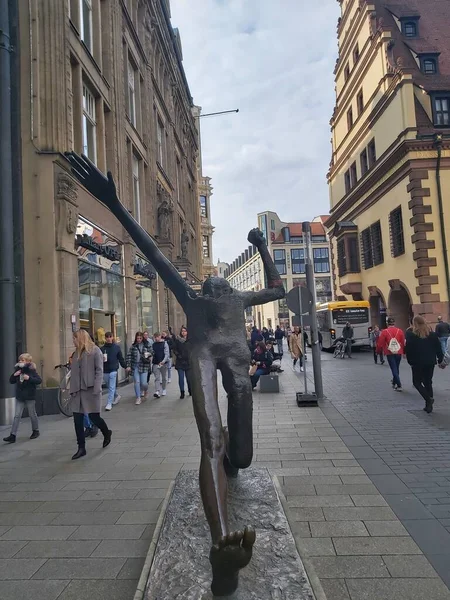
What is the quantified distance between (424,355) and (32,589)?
25.2ft

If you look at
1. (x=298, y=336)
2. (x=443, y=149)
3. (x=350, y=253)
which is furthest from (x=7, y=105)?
(x=350, y=253)

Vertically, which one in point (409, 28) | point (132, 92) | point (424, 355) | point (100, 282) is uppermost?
point (409, 28)

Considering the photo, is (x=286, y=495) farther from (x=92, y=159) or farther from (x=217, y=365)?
(x=92, y=159)

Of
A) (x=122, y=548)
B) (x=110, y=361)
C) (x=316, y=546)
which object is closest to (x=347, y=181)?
(x=110, y=361)

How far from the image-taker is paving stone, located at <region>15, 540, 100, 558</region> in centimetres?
365

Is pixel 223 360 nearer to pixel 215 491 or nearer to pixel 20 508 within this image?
pixel 215 491

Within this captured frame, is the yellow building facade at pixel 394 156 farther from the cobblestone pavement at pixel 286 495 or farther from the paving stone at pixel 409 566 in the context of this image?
the paving stone at pixel 409 566

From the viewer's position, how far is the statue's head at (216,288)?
3826 millimetres

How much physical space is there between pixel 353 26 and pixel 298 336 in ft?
85.9

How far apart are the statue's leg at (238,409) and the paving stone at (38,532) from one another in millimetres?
1693

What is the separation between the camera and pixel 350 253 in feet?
110

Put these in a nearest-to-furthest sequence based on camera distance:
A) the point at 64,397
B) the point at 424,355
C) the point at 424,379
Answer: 1. the point at 424,355
2. the point at 424,379
3. the point at 64,397

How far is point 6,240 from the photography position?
10055 millimetres

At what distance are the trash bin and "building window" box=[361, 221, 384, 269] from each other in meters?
24.3
